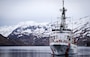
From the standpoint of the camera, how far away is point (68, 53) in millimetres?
63062

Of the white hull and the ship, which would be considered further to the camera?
the ship

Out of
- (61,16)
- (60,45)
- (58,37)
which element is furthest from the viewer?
(61,16)

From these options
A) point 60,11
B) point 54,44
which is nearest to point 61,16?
point 60,11

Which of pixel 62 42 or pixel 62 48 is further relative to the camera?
pixel 62 42

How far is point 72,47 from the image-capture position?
64.9m

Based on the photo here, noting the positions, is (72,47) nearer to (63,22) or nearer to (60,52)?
(60,52)

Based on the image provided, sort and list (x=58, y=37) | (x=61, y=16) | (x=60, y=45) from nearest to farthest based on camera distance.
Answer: (x=60, y=45) < (x=58, y=37) < (x=61, y=16)

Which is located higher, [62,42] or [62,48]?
[62,42]

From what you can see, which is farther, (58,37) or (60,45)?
(58,37)

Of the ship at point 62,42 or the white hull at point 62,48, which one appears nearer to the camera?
the white hull at point 62,48

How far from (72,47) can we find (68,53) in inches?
94.2

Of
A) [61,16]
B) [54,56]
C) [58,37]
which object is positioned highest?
[61,16]

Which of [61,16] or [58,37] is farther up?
[61,16]

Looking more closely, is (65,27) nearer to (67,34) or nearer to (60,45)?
(67,34)
